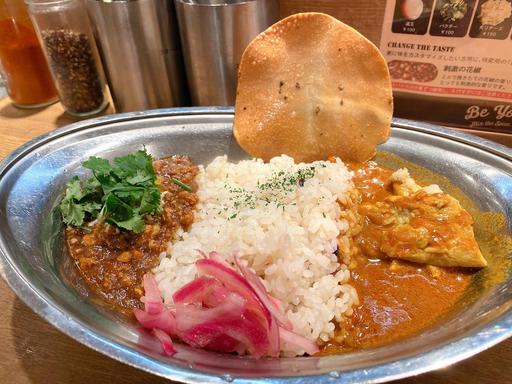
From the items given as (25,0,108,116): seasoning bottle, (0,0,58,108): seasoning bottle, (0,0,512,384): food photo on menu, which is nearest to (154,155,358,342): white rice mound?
(0,0,512,384): food photo on menu

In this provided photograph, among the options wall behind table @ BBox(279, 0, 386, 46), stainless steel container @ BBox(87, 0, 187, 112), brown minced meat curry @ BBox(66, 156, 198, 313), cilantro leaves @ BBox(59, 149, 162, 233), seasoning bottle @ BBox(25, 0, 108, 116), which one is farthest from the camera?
seasoning bottle @ BBox(25, 0, 108, 116)

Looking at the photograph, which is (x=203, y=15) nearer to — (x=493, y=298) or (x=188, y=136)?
(x=188, y=136)

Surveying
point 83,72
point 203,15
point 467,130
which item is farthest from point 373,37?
point 83,72

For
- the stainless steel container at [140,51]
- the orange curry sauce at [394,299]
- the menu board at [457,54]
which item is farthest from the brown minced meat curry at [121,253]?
the menu board at [457,54]

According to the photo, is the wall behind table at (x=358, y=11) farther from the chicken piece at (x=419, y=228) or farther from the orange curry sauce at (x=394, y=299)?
the orange curry sauce at (x=394, y=299)

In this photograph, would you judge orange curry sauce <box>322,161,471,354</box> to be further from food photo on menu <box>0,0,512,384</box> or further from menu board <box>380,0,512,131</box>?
menu board <box>380,0,512,131</box>

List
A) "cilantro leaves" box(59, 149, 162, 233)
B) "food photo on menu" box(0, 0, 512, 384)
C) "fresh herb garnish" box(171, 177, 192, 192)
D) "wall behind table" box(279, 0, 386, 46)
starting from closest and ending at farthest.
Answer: "food photo on menu" box(0, 0, 512, 384) < "cilantro leaves" box(59, 149, 162, 233) < "fresh herb garnish" box(171, 177, 192, 192) < "wall behind table" box(279, 0, 386, 46)

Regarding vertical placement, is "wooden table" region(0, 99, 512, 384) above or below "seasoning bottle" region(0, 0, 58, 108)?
below

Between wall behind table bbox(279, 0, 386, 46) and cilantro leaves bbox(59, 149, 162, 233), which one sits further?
wall behind table bbox(279, 0, 386, 46)
